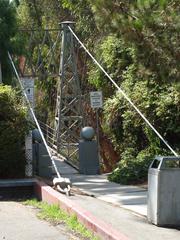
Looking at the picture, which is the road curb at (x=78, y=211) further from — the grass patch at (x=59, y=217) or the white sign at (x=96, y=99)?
the white sign at (x=96, y=99)

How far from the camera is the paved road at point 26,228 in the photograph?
862 cm

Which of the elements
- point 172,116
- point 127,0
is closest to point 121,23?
point 127,0

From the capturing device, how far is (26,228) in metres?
9.36

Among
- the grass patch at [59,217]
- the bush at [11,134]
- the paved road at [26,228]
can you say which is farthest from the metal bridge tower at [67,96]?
the paved road at [26,228]

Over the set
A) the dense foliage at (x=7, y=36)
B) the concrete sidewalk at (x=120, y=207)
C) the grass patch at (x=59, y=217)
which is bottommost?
the grass patch at (x=59, y=217)

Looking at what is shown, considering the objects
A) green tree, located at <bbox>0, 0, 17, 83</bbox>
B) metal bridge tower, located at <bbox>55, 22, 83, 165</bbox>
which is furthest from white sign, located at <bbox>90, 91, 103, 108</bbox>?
green tree, located at <bbox>0, 0, 17, 83</bbox>

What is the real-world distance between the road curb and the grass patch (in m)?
0.08

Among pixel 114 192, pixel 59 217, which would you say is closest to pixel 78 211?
pixel 59 217

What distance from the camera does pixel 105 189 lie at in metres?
13.4

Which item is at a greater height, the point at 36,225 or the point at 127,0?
the point at 127,0

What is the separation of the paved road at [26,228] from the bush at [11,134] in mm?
3197

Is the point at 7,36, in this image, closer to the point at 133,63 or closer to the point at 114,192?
the point at 133,63

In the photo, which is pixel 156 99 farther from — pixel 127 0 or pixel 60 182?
pixel 127 0

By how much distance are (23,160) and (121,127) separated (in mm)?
6927
